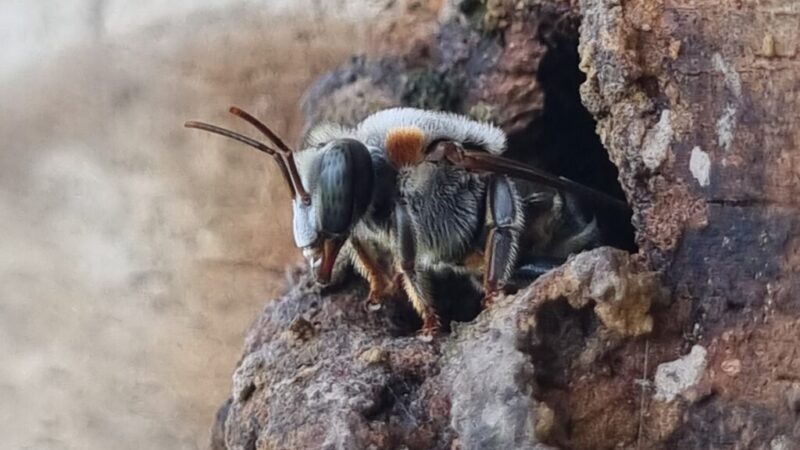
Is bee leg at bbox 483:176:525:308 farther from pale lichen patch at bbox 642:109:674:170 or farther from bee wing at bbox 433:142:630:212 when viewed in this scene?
pale lichen patch at bbox 642:109:674:170

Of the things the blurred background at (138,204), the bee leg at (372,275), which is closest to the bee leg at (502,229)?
the bee leg at (372,275)

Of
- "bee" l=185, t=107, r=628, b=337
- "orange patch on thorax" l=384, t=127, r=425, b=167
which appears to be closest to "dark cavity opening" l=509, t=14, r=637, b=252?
"bee" l=185, t=107, r=628, b=337

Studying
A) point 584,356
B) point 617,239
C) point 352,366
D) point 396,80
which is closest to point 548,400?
Result: point 584,356

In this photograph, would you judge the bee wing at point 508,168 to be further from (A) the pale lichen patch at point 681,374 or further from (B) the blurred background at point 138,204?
(B) the blurred background at point 138,204

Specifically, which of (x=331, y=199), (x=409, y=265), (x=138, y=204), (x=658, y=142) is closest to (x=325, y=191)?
(x=331, y=199)

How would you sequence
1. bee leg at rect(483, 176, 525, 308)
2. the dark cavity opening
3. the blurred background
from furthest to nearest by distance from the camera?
the blurred background, the dark cavity opening, bee leg at rect(483, 176, 525, 308)

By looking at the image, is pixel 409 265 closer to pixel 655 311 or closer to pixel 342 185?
pixel 342 185
